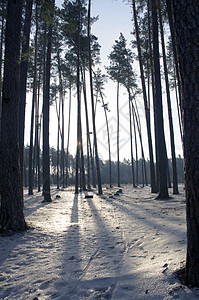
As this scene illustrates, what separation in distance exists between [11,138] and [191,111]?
3.59 meters

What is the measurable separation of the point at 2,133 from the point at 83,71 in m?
16.1

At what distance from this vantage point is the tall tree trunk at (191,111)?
70.5 inches

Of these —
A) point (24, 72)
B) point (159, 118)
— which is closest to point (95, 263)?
point (24, 72)

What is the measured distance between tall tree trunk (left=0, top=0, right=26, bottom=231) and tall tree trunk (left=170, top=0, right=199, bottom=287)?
342 centimetres

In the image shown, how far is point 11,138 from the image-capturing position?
165 inches

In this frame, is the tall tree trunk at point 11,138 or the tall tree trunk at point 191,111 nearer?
the tall tree trunk at point 191,111

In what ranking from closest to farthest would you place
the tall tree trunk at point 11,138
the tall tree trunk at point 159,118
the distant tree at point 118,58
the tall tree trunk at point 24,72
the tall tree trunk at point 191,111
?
the tall tree trunk at point 191,111 → the tall tree trunk at point 11,138 → the tall tree trunk at point 24,72 → the tall tree trunk at point 159,118 → the distant tree at point 118,58

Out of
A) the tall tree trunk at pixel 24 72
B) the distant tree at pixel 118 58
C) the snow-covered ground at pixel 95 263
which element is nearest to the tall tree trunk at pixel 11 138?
the snow-covered ground at pixel 95 263

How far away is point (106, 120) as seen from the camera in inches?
922

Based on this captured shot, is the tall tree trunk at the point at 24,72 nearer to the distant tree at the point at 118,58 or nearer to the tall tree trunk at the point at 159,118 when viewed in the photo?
the tall tree trunk at the point at 159,118

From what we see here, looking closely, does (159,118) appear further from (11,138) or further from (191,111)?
(191,111)

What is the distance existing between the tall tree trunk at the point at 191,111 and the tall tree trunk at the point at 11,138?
11.2 ft

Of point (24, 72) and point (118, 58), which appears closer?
point (24, 72)

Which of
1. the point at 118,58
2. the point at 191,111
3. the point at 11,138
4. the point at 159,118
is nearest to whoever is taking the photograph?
the point at 191,111
